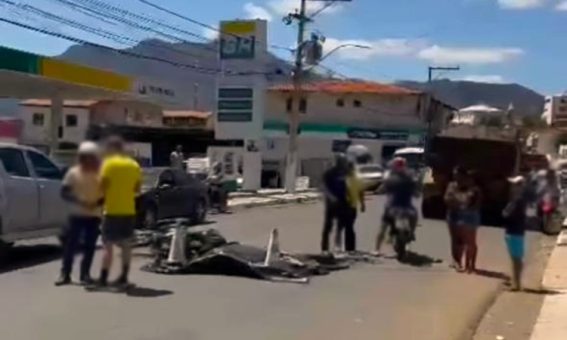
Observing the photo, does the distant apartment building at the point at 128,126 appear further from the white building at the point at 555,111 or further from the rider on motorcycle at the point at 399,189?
the white building at the point at 555,111

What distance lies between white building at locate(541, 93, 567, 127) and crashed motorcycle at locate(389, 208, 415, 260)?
2.19 feet

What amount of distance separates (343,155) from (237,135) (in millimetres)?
1252

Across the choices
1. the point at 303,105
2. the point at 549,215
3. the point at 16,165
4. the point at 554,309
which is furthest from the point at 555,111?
the point at 554,309

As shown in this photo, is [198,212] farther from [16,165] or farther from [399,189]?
[399,189]

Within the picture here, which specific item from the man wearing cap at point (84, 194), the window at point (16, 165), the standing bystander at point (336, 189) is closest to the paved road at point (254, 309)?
the window at point (16, 165)

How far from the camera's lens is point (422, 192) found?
2955 mm

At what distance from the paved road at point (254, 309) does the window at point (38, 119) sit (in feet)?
20.3

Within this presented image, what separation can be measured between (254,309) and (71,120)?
1188 cm

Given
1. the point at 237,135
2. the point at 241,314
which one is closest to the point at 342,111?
the point at 237,135

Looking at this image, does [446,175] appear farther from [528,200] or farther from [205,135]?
[205,135]

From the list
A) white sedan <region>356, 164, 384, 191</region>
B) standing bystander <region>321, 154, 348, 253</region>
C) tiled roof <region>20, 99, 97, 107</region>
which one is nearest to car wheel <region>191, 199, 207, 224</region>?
tiled roof <region>20, 99, 97, 107</region>

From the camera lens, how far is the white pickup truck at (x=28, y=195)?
3629 mm

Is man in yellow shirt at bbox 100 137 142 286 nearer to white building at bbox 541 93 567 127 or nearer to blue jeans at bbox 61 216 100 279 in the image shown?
blue jeans at bbox 61 216 100 279

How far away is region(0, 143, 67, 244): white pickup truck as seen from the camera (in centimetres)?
363
